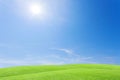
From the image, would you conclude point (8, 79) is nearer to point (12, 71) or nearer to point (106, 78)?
point (12, 71)

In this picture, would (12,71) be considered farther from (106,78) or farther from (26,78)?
(106,78)

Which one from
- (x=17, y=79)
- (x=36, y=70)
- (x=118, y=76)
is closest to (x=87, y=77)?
(x=118, y=76)

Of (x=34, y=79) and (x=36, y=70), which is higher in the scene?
(x=36, y=70)

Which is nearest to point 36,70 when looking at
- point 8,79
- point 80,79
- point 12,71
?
point 12,71

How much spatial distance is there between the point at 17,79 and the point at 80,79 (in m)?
6.44

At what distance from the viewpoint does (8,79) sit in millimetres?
25766

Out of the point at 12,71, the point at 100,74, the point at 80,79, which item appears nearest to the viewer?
the point at 80,79

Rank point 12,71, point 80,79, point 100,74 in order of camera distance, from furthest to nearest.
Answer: point 12,71 → point 100,74 → point 80,79

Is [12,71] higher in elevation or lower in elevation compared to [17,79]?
higher

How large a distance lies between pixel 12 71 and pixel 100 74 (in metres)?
12.2

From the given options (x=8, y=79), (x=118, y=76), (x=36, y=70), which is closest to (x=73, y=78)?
(x=118, y=76)

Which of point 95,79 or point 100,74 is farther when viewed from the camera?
point 100,74

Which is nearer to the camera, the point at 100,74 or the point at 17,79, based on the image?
the point at 17,79

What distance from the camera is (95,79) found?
81.2ft
